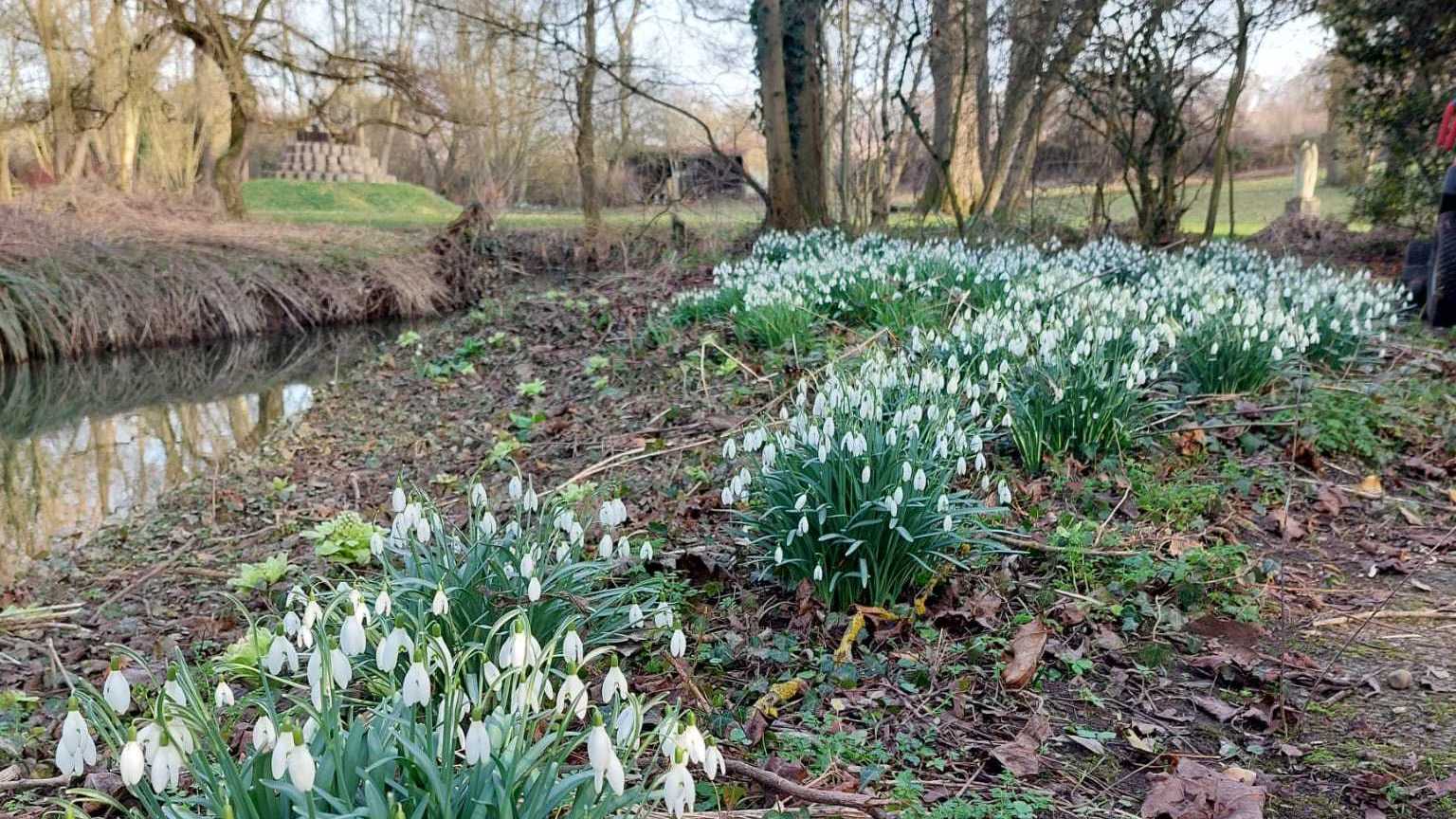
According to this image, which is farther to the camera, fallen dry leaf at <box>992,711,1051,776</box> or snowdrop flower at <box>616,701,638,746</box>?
fallen dry leaf at <box>992,711,1051,776</box>

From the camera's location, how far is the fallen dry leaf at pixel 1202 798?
209cm

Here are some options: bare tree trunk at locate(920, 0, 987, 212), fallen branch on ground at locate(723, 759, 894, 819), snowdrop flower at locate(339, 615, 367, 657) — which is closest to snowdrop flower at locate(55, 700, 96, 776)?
snowdrop flower at locate(339, 615, 367, 657)

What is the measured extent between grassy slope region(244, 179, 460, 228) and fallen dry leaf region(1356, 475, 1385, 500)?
23.7 meters

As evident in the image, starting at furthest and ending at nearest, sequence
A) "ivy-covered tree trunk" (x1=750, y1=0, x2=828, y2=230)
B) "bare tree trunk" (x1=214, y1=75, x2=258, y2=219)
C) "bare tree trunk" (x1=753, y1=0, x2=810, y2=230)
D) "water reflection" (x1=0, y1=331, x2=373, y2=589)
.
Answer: "bare tree trunk" (x1=214, y1=75, x2=258, y2=219) < "ivy-covered tree trunk" (x1=750, y1=0, x2=828, y2=230) < "bare tree trunk" (x1=753, y1=0, x2=810, y2=230) < "water reflection" (x1=0, y1=331, x2=373, y2=589)

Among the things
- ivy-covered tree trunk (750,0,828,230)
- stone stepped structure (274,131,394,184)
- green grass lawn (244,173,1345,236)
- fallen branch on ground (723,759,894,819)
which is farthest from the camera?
stone stepped structure (274,131,394,184)

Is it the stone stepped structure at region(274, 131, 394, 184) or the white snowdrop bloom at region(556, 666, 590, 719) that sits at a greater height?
the stone stepped structure at region(274, 131, 394, 184)

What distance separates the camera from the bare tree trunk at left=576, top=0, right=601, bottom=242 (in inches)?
584

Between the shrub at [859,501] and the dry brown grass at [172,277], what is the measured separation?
33.4 ft

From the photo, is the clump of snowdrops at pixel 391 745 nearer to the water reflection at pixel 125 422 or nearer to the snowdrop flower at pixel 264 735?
the snowdrop flower at pixel 264 735

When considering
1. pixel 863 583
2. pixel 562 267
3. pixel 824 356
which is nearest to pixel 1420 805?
pixel 863 583

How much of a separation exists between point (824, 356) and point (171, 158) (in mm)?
19221

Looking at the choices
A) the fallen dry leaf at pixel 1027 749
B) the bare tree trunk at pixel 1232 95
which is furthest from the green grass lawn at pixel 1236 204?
the fallen dry leaf at pixel 1027 749

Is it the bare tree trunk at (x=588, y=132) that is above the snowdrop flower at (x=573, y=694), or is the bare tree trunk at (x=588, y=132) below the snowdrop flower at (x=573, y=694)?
above

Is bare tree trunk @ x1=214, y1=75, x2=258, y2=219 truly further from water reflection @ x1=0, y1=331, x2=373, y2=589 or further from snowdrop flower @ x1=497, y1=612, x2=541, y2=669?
snowdrop flower @ x1=497, y1=612, x2=541, y2=669
